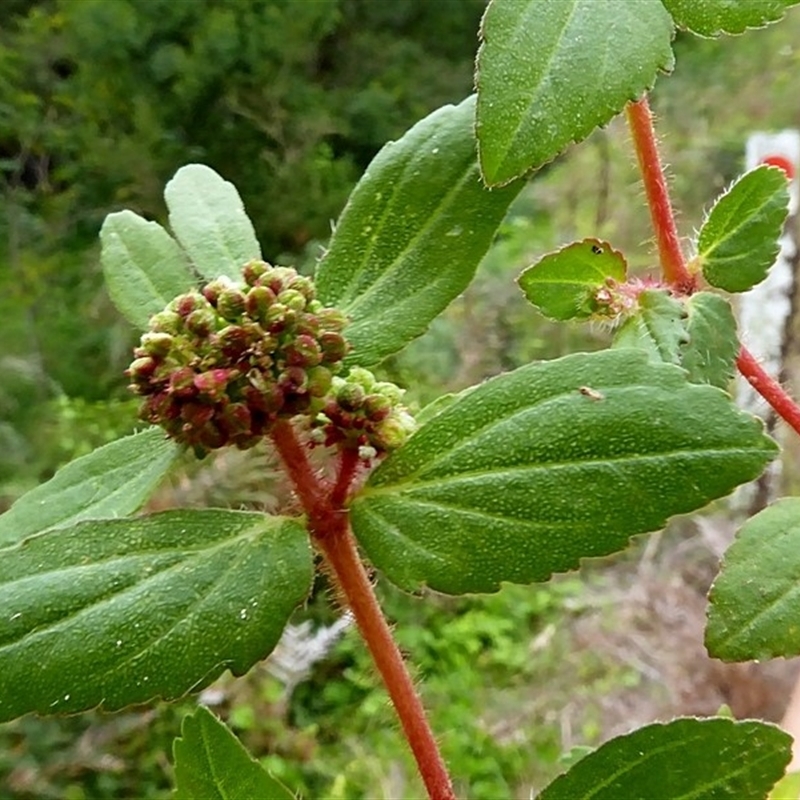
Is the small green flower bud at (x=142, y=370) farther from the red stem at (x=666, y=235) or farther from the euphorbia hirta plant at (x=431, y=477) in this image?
the red stem at (x=666, y=235)

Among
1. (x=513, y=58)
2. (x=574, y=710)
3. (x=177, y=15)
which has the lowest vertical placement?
(x=574, y=710)

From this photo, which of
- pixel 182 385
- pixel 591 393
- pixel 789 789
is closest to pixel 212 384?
pixel 182 385

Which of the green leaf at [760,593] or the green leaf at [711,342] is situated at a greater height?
the green leaf at [711,342]

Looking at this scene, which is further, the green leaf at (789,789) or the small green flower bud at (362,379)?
the green leaf at (789,789)

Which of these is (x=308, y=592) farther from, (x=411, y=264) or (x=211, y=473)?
(x=211, y=473)

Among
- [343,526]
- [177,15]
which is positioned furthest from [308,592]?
[177,15]

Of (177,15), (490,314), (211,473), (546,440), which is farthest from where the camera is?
(177,15)

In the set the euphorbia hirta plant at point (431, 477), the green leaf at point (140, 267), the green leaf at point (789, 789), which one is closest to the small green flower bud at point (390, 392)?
the euphorbia hirta plant at point (431, 477)
